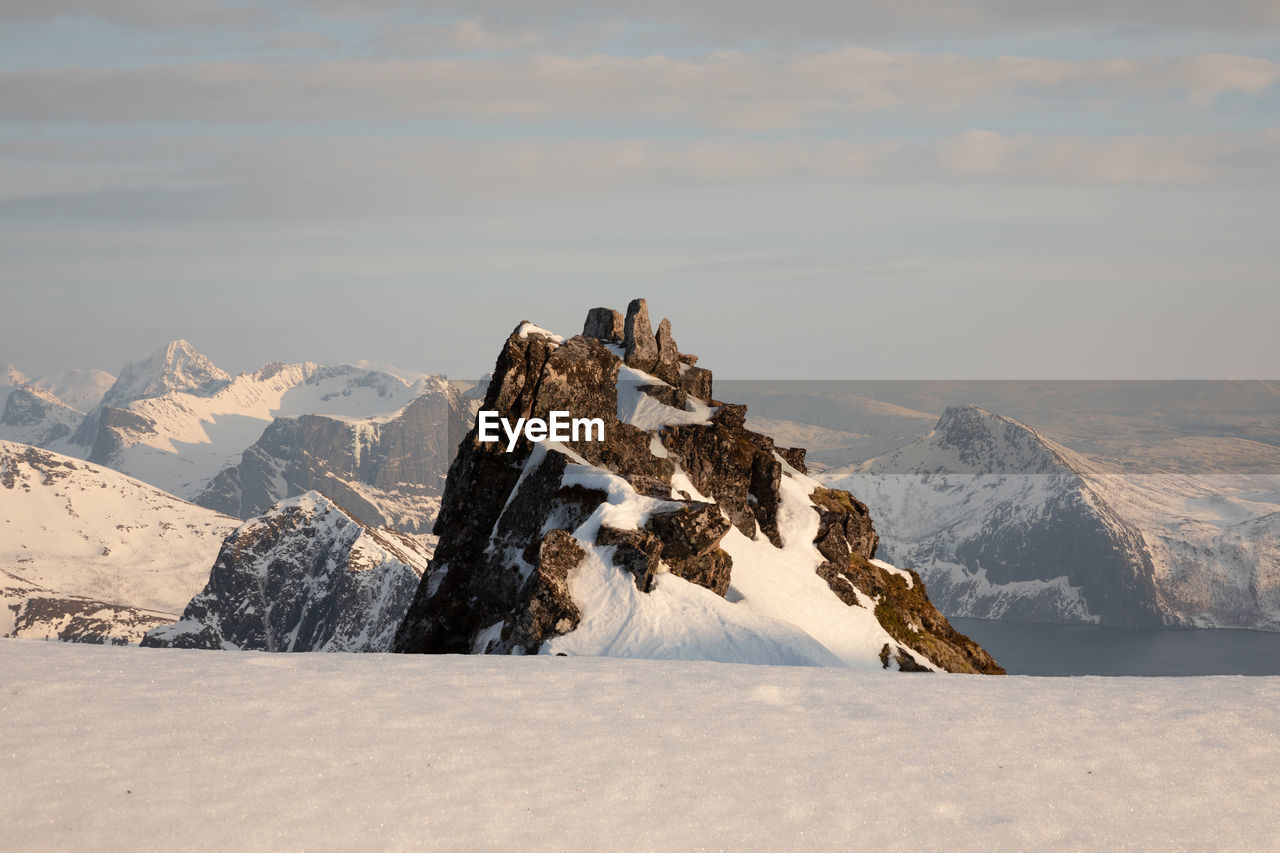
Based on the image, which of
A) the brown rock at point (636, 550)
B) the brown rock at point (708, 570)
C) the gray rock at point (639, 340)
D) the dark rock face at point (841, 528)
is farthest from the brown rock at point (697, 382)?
the brown rock at point (636, 550)

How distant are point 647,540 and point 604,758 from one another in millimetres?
29301

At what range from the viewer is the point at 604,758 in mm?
15805

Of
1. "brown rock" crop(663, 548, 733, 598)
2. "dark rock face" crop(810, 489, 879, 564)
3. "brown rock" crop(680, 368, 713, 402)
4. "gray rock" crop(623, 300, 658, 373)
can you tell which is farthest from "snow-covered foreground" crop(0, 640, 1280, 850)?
"brown rock" crop(680, 368, 713, 402)

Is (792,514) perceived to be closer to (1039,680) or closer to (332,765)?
(1039,680)

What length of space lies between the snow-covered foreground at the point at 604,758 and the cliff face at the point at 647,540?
21.8 metres

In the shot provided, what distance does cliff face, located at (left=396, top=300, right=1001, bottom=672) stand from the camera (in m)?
42.9

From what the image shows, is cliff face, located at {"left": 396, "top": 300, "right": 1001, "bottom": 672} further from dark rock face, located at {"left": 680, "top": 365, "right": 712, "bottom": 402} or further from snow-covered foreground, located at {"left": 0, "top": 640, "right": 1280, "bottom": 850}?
snow-covered foreground, located at {"left": 0, "top": 640, "right": 1280, "bottom": 850}

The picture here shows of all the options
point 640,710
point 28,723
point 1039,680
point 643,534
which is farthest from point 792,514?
point 28,723

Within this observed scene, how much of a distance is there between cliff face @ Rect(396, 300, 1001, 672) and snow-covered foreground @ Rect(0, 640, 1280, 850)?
2183 cm

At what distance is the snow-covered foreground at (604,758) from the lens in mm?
13758

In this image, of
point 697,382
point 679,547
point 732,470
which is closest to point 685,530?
point 679,547

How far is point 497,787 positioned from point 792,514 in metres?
55.9

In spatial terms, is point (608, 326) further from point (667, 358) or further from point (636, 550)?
point (636, 550)

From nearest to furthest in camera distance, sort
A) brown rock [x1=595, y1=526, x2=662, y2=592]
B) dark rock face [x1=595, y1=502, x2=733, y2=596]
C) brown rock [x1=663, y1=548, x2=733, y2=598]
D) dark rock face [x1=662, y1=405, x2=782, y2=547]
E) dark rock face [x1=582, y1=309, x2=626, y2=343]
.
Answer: brown rock [x1=595, y1=526, x2=662, y2=592], dark rock face [x1=595, y1=502, x2=733, y2=596], brown rock [x1=663, y1=548, x2=733, y2=598], dark rock face [x1=662, y1=405, x2=782, y2=547], dark rock face [x1=582, y1=309, x2=626, y2=343]
